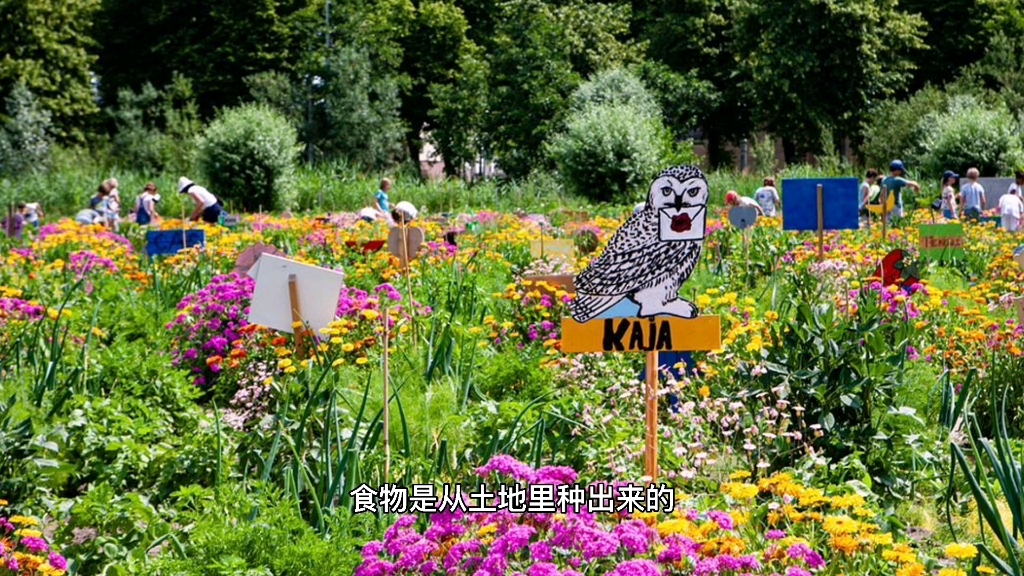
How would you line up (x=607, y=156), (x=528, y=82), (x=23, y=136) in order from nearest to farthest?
(x=607, y=156) < (x=528, y=82) < (x=23, y=136)

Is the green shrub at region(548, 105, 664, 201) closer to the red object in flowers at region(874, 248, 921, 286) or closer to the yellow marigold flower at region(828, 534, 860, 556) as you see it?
the red object in flowers at region(874, 248, 921, 286)

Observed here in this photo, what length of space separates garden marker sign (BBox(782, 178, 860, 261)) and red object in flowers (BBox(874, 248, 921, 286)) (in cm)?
162

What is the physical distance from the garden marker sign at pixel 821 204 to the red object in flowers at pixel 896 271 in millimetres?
1620

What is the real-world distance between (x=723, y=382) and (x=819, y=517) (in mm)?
2207

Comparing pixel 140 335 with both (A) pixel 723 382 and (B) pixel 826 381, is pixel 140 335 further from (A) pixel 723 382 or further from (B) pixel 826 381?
(B) pixel 826 381

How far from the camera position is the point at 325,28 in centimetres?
3859

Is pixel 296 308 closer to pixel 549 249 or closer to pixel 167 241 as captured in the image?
pixel 167 241

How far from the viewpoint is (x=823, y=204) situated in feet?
30.3

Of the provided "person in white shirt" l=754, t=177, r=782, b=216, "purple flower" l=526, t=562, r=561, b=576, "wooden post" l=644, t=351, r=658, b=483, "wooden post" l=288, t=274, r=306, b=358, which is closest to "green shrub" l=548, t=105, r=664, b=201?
"person in white shirt" l=754, t=177, r=782, b=216

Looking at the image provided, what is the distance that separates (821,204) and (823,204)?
0.07 meters

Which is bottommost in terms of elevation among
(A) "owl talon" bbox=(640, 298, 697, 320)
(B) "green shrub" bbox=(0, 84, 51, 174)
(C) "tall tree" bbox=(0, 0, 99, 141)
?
(A) "owl talon" bbox=(640, 298, 697, 320)

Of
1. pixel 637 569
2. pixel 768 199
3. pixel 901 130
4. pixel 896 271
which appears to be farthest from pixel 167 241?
pixel 901 130

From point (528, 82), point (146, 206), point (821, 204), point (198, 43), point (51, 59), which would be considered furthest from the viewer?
point (198, 43)
